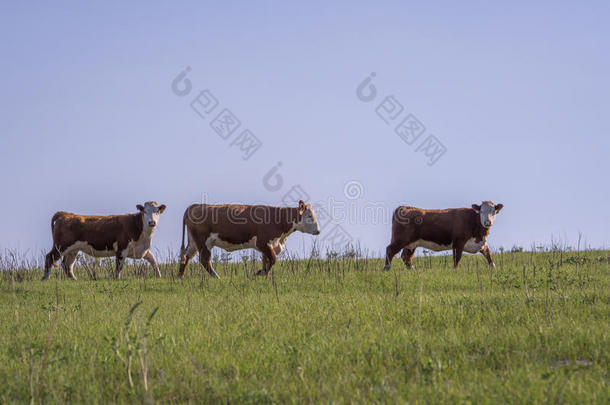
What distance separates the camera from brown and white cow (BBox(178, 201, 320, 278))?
17.6 m

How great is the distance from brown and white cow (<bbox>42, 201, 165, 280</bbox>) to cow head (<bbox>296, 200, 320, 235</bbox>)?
4691 mm

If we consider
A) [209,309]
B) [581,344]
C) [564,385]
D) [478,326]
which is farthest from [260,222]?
[564,385]

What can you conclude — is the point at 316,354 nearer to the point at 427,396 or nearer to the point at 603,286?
the point at 427,396

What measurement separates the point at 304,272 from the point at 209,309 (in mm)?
5400

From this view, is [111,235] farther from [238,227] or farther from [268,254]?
A: [268,254]

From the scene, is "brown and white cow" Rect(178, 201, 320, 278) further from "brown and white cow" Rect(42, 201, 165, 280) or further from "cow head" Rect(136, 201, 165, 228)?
"brown and white cow" Rect(42, 201, 165, 280)

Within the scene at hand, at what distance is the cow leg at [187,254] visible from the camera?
17.5 meters

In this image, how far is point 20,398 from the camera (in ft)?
16.8

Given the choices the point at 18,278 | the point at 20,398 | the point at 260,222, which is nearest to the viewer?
the point at 20,398

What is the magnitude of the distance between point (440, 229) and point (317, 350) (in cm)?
1319

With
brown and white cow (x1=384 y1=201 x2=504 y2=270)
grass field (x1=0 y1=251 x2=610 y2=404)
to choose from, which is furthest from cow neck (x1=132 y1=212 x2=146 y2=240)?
grass field (x1=0 y1=251 x2=610 y2=404)

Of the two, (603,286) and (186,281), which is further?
(186,281)

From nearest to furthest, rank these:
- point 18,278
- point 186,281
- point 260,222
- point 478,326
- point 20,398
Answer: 1. point 20,398
2. point 478,326
3. point 186,281
4. point 18,278
5. point 260,222

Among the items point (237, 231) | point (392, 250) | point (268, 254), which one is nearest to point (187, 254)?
point (237, 231)
